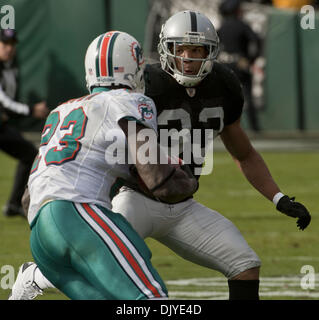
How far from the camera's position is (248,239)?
7699 millimetres

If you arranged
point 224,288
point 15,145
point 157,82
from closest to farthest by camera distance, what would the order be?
1. point 157,82
2. point 224,288
3. point 15,145

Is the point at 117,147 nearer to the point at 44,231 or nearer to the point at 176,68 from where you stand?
the point at 44,231

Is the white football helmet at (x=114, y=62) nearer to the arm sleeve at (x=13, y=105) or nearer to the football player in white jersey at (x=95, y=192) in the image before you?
the football player in white jersey at (x=95, y=192)

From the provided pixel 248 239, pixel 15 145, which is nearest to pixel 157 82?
pixel 248 239

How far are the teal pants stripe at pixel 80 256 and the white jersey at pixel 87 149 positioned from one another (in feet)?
0.21

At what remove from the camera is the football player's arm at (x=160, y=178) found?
369cm

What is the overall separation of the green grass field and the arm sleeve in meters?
0.95

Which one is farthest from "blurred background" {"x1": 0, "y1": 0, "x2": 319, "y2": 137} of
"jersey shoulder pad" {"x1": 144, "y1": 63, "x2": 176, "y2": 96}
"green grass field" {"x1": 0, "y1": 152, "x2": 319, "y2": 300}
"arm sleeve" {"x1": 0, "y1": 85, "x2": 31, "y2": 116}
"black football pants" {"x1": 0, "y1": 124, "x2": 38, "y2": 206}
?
"jersey shoulder pad" {"x1": 144, "y1": 63, "x2": 176, "y2": 96}

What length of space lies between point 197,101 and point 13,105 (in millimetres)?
4267

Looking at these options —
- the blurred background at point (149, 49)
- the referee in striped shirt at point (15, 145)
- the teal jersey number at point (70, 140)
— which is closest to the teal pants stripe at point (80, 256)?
the teal jersey number at point (70, 140)

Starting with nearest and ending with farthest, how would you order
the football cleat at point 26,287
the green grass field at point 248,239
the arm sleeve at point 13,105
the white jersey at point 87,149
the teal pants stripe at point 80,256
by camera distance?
1. the teal pants stripe at point 80,256
2. the white jersey at point 87,149
3. the football cleat at point 26,287
4. the green grass field at point 248,239
5. the arm sleeve at point 13,105

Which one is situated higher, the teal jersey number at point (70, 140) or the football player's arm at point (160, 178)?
the teal jersey number at point (70, 140)

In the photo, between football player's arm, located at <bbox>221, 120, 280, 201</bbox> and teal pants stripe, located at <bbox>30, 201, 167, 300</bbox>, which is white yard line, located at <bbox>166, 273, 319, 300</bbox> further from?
teal pants stripe, located at <bbox>30, 201, 167, 300</bbox>

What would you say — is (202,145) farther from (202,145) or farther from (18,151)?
(18,151)
